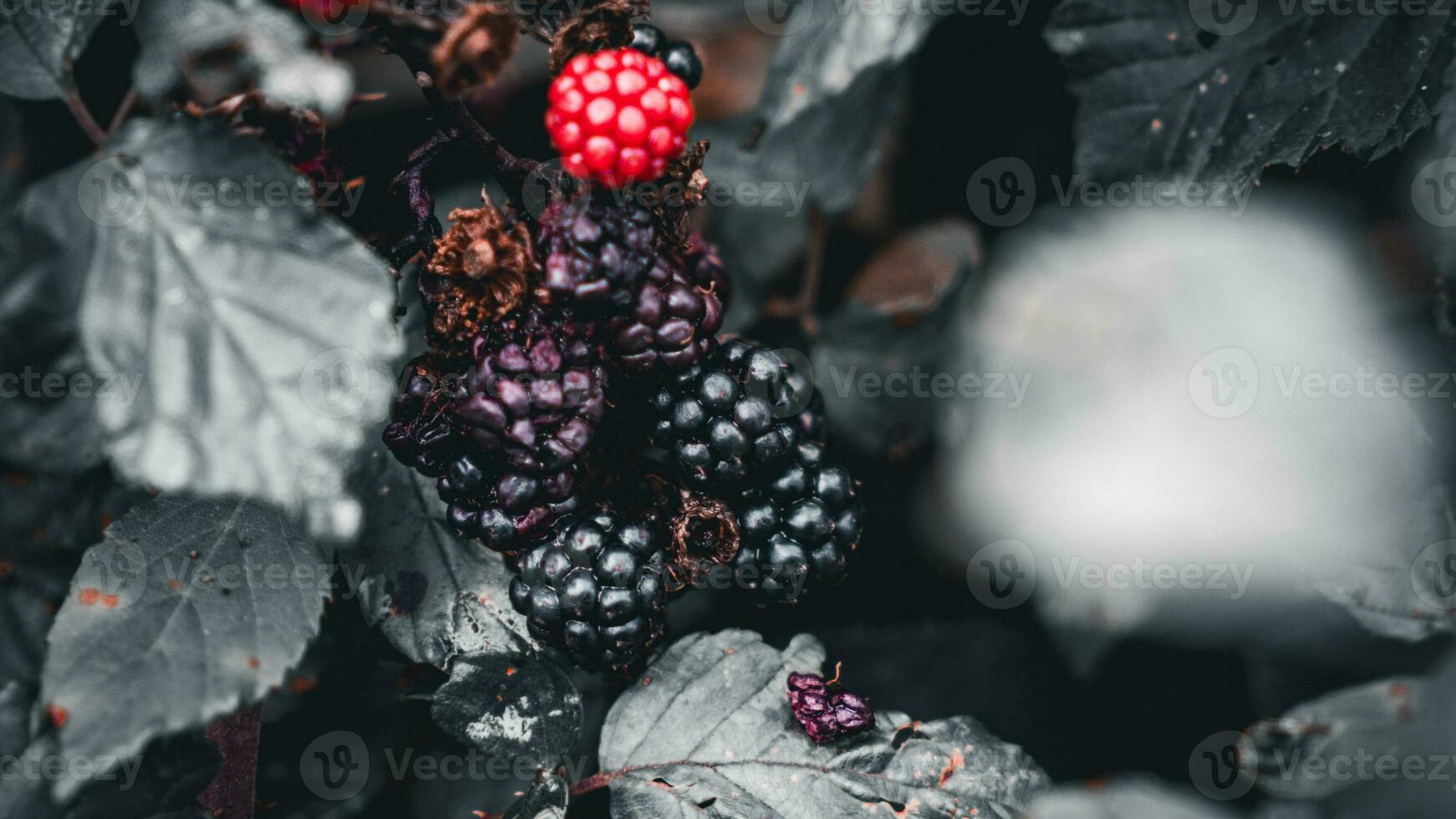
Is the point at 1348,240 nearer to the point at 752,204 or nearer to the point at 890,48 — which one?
the point at 890,48

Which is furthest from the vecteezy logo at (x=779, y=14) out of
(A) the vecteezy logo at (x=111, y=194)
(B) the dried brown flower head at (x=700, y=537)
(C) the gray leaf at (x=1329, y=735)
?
(C) the gray leaf at (x=1329, y=735)

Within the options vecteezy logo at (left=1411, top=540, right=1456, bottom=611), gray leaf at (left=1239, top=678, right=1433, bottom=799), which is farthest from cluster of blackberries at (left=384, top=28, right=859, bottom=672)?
vecteezy logo at (left=1411, top=540, right=1456, bottom=611)

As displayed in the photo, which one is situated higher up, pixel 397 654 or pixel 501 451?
pixel 501 451

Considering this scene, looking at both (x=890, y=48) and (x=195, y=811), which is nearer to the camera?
(x=195, y=811)

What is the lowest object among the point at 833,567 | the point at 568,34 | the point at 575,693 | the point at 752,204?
the point at 575,693

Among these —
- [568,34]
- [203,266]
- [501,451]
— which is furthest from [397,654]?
[568,34]
